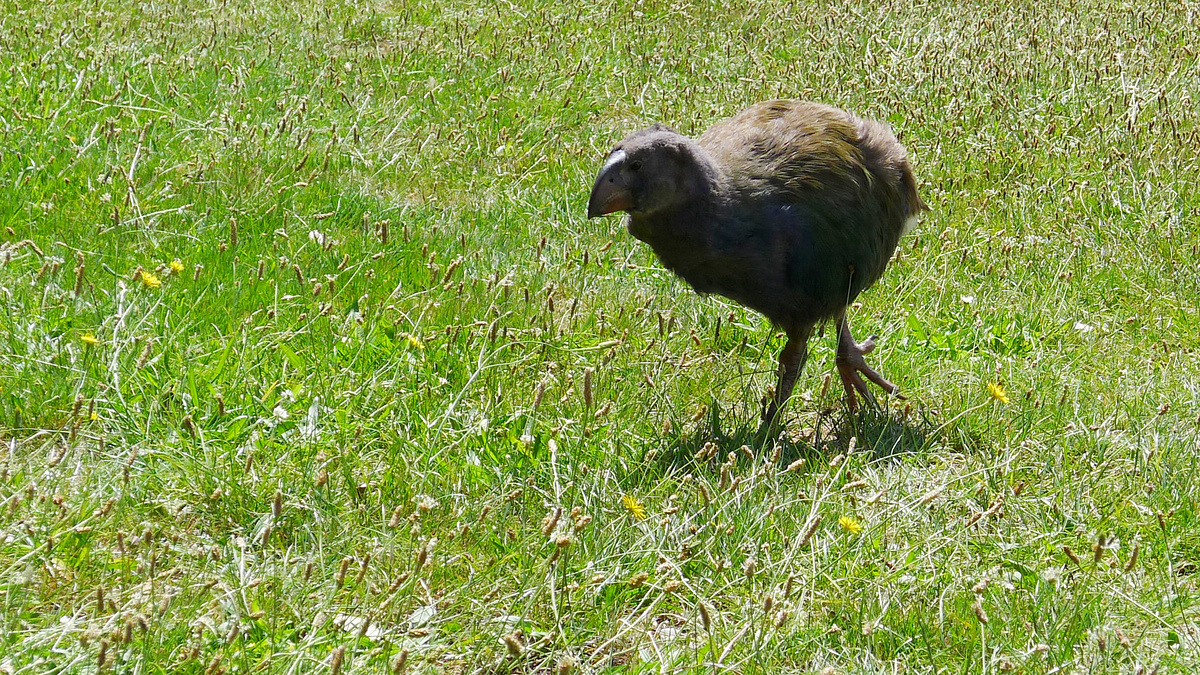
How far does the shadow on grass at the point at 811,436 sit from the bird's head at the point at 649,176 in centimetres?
75

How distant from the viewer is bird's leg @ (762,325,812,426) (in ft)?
14.1

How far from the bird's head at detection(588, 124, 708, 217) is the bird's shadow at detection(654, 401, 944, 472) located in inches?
29.4

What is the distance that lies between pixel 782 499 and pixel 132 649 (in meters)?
1.77

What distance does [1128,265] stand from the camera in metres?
5.42

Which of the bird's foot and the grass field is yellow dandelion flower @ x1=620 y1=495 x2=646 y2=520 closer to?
the grass field

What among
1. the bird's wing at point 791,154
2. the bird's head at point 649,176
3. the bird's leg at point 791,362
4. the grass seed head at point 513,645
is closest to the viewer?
the grass seed head at point 513,645

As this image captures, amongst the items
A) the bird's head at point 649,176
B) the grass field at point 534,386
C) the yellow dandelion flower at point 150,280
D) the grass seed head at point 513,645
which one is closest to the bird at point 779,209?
the bird's head at point 649,176

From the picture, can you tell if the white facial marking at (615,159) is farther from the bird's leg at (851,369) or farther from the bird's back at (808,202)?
the bird's leg at (851,369)

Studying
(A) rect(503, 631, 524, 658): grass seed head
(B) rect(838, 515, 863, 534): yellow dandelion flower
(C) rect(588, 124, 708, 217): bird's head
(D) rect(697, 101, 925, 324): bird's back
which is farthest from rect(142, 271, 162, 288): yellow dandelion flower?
(B) rect(838, 515, 863, 534): yellow dandelion flower

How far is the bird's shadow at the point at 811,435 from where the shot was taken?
397 centimetres

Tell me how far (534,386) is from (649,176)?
0.82 metres

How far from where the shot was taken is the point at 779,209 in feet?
13.6

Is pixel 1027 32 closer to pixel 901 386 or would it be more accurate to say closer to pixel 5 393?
pixel 901 386

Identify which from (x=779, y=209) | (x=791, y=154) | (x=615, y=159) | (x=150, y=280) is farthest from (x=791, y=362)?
(x=150, y=280)
